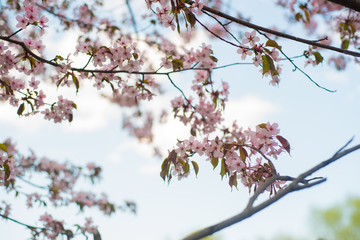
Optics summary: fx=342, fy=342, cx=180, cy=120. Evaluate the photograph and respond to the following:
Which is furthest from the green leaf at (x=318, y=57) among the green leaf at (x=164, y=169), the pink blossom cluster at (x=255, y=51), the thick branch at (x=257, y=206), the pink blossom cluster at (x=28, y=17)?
the pink blossom cluster at (x=28, y=17)

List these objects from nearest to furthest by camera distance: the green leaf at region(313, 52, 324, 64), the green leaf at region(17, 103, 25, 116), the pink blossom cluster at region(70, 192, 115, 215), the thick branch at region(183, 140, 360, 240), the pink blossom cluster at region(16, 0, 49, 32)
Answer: the thick branch at region(183, 140, 360, 240)
the pink blossom cluster at region(16, 0, 49, 32)
the green leaf at region(313, 52, 324, 64)
the green leaf at region(17, 103, 25, 116)
the pink blossom cluster at region(70, 192, 115, 215)

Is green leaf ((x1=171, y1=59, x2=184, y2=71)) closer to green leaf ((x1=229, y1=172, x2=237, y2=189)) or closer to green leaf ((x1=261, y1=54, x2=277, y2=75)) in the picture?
green leaf ((x1=261, y1=54, x2=277, y2=75))

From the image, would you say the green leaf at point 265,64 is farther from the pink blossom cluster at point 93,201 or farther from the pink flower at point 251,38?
the pink blossom cluster at point 93,201

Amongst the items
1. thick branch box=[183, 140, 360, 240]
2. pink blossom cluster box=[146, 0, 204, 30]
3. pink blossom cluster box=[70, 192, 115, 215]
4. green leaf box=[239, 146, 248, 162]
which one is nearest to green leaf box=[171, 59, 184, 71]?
pink blossom cluster box=[146, 0, 204, 30]

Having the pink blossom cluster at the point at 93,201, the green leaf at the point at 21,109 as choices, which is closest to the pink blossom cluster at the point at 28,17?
the green leaf at the point at 21,109

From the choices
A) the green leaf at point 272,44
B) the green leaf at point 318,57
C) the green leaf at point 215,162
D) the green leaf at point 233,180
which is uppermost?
the green leaf at point 318,57

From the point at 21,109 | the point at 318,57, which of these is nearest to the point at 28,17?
the point at 21,109

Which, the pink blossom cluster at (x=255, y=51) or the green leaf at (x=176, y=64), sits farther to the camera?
the green leaf at (x=176, y=64)

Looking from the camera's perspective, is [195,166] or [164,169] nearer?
[164,169]

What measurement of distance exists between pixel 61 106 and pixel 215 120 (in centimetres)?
169

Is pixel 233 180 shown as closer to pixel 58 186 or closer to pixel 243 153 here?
pixel 243 153

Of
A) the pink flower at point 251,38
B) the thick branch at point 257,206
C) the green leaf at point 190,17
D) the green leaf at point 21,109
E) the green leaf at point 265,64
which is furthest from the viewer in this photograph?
the green leaf at point 21,109

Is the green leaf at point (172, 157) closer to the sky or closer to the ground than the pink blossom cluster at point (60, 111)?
closer to the ground

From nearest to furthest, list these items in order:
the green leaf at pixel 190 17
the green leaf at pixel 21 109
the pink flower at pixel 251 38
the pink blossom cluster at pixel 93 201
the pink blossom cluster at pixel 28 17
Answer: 1. the green leaf at pixel 190 17
2. the pink flower at pixel 251 38
3. the pink blossom cluster at pixel 28 17
4. the green leaf at pixel 21 109
5. the pink blossom cluster at pixel 93 201
